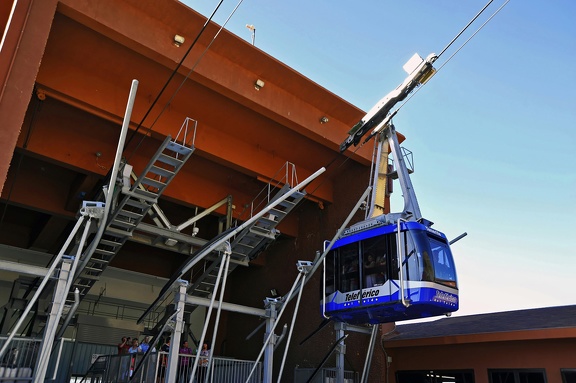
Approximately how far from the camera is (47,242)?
21297 millimetres

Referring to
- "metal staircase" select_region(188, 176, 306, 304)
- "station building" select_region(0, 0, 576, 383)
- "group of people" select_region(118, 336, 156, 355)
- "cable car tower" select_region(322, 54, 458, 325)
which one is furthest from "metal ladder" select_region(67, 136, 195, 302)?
"cable car tower" select_region(322, 54, 458, 325)

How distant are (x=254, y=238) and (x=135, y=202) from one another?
14.0ft

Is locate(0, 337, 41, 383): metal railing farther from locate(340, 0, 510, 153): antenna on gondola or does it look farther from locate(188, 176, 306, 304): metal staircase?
locate(340, 0, 510, 153): antenna on gondola

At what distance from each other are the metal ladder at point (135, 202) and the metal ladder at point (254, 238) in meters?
3.10

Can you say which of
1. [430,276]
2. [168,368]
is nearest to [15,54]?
[168,368]

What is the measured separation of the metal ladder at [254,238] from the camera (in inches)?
632

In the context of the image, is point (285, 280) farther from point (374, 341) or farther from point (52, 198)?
point (52, 198)

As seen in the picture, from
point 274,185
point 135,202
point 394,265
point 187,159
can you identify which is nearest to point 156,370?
point 135,202

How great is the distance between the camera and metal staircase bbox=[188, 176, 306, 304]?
16.0m

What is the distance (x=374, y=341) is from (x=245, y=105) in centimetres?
858

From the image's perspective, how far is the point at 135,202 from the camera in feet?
46.5

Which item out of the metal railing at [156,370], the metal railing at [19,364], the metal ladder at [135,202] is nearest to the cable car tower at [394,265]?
the metal railing at [156,370]

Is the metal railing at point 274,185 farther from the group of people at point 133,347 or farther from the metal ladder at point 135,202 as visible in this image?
the group of people at point 133,347

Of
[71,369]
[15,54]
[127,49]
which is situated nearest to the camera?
[15,54]
